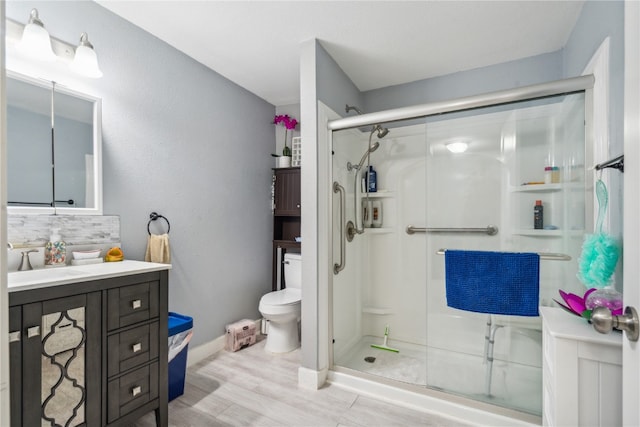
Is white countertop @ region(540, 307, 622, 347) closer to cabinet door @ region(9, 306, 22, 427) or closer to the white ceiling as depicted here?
the white ceiling

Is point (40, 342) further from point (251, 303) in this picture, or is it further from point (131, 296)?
point (251, 303)

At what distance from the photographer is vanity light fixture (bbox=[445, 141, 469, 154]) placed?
2.06m

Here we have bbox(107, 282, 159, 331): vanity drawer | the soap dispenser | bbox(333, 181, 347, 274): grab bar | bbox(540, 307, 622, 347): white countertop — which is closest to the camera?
bbox(540, 307, 622, 347): white countertop

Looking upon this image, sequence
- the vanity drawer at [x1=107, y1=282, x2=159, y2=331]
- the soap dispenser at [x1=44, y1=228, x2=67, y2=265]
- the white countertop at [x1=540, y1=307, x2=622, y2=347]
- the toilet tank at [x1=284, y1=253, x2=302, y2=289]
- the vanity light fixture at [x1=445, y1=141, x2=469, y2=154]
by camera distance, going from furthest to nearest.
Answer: the toilet tank at [x1=284, y1=253, x2=302, y2=289]
the vanity light fixture at [x1=445, y1=141, x2=469, y2=154]
the soap dispenser at [x1=44, y1=228, x2=67, y2=265]
the vanity drawer at [x1=107, y1=282, x2=159, y2=331]
the white countertop at [x1=540, y1=307, x2=622, y2=347]

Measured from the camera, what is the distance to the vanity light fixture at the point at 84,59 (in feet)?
5.51

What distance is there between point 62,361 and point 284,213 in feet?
7.06

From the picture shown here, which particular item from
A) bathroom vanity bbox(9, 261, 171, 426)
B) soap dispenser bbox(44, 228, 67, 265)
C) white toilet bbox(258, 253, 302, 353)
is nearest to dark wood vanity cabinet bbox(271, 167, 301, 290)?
white toilet bbox(258, 253, 302, 353)

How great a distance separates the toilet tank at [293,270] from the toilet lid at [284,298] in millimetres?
85

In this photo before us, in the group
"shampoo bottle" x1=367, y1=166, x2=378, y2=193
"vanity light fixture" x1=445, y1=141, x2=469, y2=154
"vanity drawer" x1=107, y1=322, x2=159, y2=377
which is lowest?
"vanity drawer" x1=107, y1=322, x2=159, y2=377

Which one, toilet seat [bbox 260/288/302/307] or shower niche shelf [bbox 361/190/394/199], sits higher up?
shower niche shelf [bbox 361/190/394/199]

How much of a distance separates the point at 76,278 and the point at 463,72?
10.3 feet

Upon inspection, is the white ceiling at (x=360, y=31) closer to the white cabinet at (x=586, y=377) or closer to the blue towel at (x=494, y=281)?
the blue towel at (x=494, y=281)

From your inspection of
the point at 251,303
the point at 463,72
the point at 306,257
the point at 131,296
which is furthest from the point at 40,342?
the point at 463,72

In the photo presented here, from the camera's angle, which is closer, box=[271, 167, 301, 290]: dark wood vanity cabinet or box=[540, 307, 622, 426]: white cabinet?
box=[540, 307, 622, 426]: white cabinet
